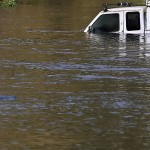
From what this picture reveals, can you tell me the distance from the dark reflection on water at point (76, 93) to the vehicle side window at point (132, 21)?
0.34 metres

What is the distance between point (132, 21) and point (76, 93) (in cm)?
1223

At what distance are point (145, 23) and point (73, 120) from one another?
15.1m

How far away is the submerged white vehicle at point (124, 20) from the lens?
91.9ft

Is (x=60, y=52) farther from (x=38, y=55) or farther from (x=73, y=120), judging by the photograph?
(x=73, y=120)

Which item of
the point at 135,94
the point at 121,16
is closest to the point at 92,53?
the point at 121,16

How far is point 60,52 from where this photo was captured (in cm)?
2503

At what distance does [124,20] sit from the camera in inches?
1105

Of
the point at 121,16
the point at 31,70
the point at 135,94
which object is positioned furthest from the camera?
the point at 121,16

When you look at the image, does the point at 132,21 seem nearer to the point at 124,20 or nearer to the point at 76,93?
the point at 124,20

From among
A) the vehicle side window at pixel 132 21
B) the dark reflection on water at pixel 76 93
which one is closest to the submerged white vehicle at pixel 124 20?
the vehicle side window at pixel 132 21

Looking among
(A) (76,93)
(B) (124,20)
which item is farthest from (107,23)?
(A) (76,93)

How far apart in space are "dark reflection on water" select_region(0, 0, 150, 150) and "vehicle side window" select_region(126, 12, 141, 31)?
1.13 feet

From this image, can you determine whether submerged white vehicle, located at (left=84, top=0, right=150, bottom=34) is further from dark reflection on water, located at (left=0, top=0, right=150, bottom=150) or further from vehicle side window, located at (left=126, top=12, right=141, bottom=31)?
dark reflection on water, located at (left=0, top=0, right=150, bottom=150)

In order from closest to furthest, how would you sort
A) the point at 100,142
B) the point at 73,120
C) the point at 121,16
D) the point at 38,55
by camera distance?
the point at 100,142, the point at 73,120, the point at 38,55, the point at 121,16
